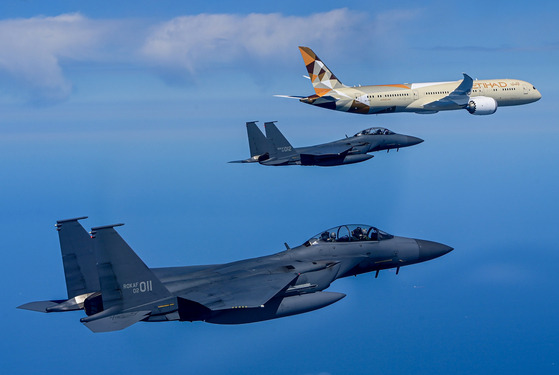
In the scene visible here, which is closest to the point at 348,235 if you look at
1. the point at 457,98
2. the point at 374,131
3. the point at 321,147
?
the point at 321,147

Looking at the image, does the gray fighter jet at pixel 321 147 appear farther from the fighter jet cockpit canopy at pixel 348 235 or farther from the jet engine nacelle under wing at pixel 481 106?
the fighter jet cockpit canopy at pixel 348 235

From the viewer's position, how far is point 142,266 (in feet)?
72.7

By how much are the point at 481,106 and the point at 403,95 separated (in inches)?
257

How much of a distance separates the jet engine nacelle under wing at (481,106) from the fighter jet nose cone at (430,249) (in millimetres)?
24652

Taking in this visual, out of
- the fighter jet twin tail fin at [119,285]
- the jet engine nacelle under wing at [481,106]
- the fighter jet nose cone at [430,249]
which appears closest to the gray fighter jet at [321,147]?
the jet engine nacelle under wing at [481,106]

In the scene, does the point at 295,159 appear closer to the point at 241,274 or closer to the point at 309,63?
the point at 309,63

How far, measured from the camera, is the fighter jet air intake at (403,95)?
168 feet

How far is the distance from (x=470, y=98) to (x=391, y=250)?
28.0 metres

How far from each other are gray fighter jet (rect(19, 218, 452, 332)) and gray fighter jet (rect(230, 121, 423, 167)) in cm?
1536

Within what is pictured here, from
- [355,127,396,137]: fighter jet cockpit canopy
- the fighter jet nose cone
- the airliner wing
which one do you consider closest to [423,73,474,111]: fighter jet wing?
[355,127,396,137]: fighter jet cockpit canopy

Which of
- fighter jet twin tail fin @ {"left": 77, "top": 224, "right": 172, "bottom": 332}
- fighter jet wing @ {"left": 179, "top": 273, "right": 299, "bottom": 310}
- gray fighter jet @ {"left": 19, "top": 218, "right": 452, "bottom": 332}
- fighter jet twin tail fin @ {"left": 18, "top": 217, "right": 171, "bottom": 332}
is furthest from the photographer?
fighter jet wing @ {"left": 179, "top": 273, "right": 299, "bottom": 310}

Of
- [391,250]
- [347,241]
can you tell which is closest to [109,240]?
[347,241]

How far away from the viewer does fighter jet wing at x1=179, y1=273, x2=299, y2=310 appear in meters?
23.4

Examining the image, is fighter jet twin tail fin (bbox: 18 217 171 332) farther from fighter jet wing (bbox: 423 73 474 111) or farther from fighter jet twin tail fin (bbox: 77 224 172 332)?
fighter jet wing (bbox: 423 73 474 111)
